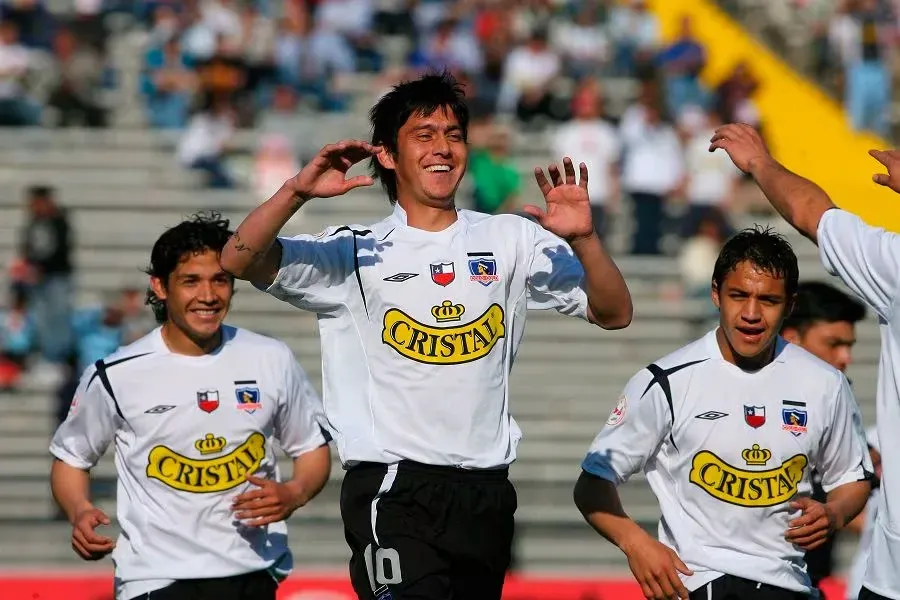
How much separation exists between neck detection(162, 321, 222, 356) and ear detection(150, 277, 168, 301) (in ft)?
0.42

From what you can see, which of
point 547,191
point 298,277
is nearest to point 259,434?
point 298,277

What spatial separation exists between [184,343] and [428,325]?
1642 millimetres

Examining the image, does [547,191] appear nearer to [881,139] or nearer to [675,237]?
[675,237]

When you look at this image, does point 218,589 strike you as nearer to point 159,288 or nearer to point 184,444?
point 184,444

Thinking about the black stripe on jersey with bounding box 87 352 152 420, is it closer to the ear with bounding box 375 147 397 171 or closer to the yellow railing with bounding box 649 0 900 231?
the ear with bounding box 375 147 397 171

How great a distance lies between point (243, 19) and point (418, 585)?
43.1ft

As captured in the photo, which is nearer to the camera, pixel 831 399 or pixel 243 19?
pixel 831 399

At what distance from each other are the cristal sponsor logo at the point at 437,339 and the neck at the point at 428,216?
391mm

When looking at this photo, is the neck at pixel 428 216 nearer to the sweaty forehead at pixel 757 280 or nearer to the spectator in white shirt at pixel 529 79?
the sweaty forehead at pixel 757 280

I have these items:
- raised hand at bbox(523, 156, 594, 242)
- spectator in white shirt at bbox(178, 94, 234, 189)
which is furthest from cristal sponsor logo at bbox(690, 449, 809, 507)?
spectator in white shirt at bbox(178, 94, 234, 189)

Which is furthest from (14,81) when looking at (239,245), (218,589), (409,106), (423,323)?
(423,323)

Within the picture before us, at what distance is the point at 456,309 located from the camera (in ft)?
19.5

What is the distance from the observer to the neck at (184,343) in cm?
713

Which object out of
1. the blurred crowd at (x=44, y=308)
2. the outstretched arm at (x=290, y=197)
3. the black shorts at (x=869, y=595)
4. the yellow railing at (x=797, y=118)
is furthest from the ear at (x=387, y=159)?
the yellow railing at (x=797, y=118)
